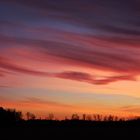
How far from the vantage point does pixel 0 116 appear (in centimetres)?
4431
